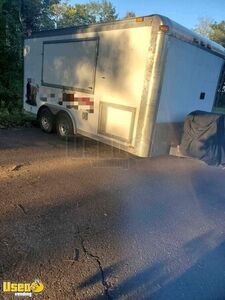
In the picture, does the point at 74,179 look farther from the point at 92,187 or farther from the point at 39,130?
the point at 39,130

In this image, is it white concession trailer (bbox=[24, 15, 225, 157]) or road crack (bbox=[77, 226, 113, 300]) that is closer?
road crack (bbox=[77, 226, 113, 300])

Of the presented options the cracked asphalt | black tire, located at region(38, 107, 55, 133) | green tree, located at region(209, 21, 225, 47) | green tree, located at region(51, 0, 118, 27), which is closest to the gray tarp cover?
the cracked asphalt

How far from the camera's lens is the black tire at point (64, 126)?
21.5ft

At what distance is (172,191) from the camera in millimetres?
4602

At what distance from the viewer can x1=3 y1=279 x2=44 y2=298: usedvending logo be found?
7.22ft

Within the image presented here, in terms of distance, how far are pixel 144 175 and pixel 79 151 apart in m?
1.91

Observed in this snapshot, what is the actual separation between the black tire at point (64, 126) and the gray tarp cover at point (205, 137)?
2840 mm

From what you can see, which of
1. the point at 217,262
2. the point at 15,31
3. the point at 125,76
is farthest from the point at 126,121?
the point at 15,31

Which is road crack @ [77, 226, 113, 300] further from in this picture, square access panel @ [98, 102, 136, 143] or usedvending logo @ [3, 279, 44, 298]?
square access panel @ [98, 102, 136, 143]

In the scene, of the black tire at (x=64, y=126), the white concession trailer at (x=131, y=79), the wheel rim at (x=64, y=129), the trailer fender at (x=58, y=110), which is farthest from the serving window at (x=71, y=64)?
the wheel rim at (x=64, y=129)

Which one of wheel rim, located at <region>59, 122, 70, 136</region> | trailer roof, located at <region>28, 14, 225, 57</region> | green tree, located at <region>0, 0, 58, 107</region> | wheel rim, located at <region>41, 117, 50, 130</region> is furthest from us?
green tree, located at <region>0, 0, 58, 107</region>

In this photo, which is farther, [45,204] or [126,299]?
[45,204]

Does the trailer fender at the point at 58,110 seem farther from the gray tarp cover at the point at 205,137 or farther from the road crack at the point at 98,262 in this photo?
the road crack at the point at 98,262

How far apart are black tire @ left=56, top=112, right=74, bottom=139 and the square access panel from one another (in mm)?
1217
